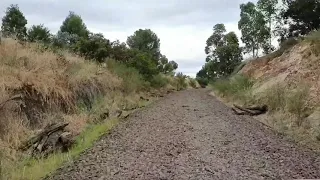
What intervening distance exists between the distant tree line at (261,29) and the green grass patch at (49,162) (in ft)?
80.0

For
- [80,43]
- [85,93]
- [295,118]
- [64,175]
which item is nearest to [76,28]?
[80,43]

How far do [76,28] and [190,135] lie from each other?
43.6 meters

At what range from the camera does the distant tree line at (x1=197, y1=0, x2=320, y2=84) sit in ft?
105

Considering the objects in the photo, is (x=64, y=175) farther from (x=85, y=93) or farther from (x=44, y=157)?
(x=85, y=93)

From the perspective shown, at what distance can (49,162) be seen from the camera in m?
6.83

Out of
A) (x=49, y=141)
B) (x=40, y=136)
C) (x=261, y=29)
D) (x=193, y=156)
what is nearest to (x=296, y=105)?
(x=193, y=156)

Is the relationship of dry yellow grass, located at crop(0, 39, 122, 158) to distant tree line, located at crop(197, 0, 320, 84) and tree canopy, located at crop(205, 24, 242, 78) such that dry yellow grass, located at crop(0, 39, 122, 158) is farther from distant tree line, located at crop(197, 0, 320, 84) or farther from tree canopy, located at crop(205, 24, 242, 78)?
tree canopy, located at crop(205, 24, 242, 78)

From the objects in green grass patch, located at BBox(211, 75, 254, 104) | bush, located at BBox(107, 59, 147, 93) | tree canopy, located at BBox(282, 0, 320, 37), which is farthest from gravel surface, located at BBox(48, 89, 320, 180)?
tree canopy, located at BBox(282, 0, 320, 37)

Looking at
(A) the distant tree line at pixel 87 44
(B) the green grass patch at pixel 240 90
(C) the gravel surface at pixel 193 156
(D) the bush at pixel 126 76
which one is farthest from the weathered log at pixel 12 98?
(D) the bush at pixel 126 76

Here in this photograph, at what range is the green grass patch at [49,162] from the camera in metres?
5.91

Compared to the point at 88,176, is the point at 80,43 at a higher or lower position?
higher

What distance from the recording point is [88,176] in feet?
18.9

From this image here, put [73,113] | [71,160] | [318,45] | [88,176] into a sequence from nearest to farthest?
[88,176], [71,160], [73,113], [318,45]

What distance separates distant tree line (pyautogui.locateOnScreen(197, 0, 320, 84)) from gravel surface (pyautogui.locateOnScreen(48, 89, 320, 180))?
22675 millimetres
